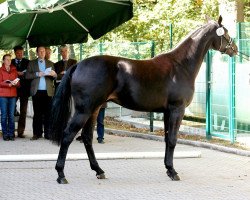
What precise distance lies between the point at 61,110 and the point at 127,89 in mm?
1038

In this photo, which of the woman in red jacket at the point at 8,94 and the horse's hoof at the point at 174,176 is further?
the woman in red jacket at the point at 8,94

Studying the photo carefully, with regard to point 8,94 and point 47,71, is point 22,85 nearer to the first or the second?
point 8,94

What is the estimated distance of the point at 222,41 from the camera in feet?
34.5

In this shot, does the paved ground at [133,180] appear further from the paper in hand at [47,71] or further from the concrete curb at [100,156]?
the paper in hand at [47,71]

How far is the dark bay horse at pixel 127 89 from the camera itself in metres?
9.55

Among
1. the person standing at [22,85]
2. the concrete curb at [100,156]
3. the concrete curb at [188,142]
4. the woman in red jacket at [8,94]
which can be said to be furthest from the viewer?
the person standing at [22,85]

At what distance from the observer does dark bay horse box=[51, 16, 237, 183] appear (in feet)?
31.3

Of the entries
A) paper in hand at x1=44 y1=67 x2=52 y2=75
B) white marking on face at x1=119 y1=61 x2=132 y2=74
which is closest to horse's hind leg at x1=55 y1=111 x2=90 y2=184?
white marking on face at x1=119 y1=61 x2=132 y2=74

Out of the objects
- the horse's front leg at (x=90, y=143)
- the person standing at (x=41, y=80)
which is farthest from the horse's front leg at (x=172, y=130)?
the person standing at (x=41, y=80)

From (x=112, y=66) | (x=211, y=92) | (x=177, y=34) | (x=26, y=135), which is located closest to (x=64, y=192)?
(x=112, y=66)

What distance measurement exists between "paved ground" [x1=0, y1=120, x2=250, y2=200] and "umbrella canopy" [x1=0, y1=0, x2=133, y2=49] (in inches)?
135

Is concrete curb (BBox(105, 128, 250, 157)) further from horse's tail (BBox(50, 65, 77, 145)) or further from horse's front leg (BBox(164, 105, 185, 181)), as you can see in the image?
horse's tail (BBox(50, 65, 77, 145))

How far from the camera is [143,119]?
728 inches

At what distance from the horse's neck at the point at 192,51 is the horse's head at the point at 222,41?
0.14 meters
